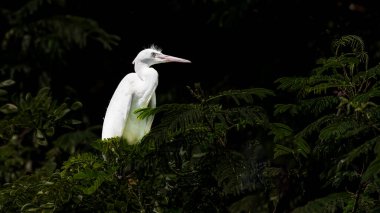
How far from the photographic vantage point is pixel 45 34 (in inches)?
262

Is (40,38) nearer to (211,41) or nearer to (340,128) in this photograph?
(211,41)

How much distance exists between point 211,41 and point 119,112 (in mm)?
3156

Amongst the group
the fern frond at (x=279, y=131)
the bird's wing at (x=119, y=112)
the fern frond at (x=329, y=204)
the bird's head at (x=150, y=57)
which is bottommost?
the fern frond at (x=329, y=204)

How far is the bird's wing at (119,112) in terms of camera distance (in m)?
4.20

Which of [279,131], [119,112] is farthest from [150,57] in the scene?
[279,131]

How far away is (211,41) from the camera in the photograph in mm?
7270

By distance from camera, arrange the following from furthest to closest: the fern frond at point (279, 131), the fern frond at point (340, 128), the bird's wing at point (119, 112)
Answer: the bird's wing at point (119, 112) → the fern frond at point (279, 131) → the fern frond at point (340, 128)

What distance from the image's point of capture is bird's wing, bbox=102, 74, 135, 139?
4198 mm

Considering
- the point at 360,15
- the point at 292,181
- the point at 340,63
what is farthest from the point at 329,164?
the point at 360,15

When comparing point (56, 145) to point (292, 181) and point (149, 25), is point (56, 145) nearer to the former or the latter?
point (149, 25)

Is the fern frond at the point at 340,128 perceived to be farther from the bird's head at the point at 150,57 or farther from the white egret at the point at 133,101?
the bird's head at the point at 150,57

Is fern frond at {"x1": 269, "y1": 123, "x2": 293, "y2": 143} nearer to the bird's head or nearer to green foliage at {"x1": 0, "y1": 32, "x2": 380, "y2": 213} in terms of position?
green foliage at {"x1": 0, "y1": 32, "x2": 380, "y2": 213}

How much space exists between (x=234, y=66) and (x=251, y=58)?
0.15 metres

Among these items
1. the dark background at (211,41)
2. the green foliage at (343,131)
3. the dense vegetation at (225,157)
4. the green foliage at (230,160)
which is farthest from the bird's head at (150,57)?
the dark background at (211,41)
